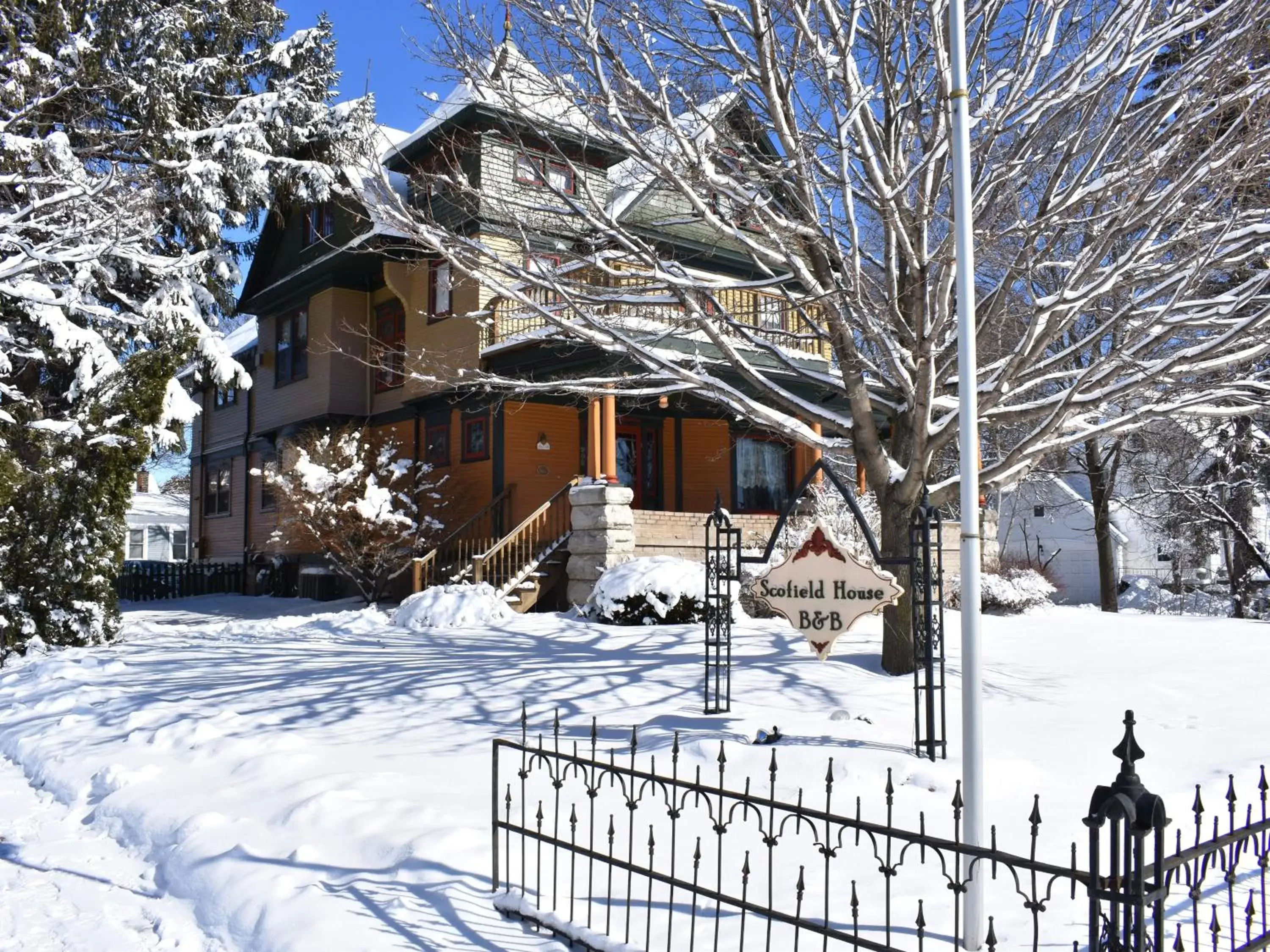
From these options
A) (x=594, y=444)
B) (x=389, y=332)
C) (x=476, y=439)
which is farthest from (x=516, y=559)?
(x=389, y=332)

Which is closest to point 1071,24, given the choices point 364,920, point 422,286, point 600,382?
point 600,382

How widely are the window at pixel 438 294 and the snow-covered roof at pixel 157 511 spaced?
27.1 metres

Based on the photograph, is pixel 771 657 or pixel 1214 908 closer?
pixel 1214 908

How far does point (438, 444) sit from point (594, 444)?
6112mm

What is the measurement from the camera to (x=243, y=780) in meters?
7.21

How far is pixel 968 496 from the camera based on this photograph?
459 centimetres

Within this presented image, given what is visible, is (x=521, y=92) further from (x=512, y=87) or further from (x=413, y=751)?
(x=413, y=751)

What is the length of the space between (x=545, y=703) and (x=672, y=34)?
6152mm

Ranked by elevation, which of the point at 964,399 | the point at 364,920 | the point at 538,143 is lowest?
the point at 364,920

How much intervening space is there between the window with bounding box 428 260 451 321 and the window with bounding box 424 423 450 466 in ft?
7.87

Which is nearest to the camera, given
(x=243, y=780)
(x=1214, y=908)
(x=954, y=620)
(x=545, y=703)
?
(x=1214, y=908)

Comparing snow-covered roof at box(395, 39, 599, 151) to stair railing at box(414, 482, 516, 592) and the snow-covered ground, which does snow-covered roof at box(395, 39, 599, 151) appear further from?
stair railing at box(414, 482, 516, 592)

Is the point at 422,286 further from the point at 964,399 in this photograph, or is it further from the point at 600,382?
the point at 964,399

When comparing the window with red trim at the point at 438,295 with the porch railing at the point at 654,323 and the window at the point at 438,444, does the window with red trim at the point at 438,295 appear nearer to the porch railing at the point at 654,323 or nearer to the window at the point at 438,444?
the porch railing at the point at 654,323
